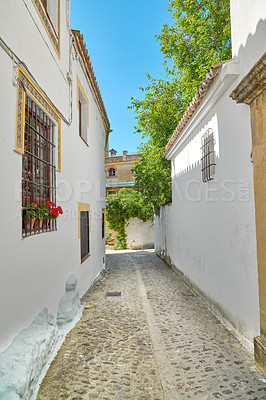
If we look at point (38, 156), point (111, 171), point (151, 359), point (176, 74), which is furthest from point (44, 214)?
point (111, 171)

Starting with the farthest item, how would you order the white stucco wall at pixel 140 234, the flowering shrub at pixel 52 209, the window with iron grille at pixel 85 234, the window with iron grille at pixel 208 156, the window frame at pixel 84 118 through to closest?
the white stucco wall at pixel 140 234, the window frame at pixel 84 118, the window with iron grille at pixel 85 234, the window with iron grille at pixel 208 156, the flowering shrub at pixel 52 209

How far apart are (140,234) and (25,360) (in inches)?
744

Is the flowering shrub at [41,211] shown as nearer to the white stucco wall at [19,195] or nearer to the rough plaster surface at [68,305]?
the white stucco wall at [19,195]

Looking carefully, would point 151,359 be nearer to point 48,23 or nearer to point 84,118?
point 48,23

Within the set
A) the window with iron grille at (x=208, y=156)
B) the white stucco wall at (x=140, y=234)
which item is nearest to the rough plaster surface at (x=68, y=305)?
the window with iron grille at (x=208, y=156)

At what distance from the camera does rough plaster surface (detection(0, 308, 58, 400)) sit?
7.56 feet

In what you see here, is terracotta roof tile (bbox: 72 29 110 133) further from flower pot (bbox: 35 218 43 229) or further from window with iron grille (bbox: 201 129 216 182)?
flower pot (bbox: 35 218 43 229)

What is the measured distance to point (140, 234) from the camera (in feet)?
70.1

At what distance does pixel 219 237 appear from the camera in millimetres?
4812

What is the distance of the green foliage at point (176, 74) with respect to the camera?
35.2 feet

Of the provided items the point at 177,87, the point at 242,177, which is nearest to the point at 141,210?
the point at 177,87

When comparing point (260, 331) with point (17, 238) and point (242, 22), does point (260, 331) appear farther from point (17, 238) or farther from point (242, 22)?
point (242, 22)

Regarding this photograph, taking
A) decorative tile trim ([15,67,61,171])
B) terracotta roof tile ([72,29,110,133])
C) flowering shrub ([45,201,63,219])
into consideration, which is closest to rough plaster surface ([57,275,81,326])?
flowering shrub ([45,201,63,219])

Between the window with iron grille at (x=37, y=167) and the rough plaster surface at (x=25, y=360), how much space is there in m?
1.11
